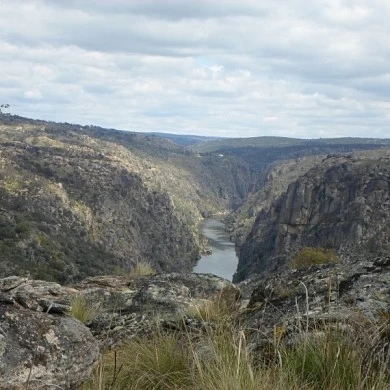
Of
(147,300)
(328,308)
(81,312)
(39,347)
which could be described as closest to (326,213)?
(147,300)

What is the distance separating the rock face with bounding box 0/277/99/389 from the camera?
337 cm

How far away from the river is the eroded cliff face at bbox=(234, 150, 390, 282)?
15.3 ft

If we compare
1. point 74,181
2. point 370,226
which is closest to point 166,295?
point 370,226

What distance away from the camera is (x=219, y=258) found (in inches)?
5600

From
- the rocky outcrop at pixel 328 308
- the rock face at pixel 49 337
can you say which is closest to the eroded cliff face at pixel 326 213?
the rocky outcrop at pixel 328 308

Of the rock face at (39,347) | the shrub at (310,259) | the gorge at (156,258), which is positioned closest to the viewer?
the rock face at (39,347)

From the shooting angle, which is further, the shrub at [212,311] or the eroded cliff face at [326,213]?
the eroded cliff face at [326,213]

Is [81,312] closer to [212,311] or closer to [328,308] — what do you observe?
[212,311]

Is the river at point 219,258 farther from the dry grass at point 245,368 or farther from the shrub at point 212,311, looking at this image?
the dry grass at point 245,368

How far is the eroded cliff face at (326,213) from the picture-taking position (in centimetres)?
9088

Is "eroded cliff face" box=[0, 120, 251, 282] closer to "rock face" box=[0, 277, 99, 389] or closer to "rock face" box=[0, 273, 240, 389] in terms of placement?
"rock face" box=[0, 273, 240, 389]

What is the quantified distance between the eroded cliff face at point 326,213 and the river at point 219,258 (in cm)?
466

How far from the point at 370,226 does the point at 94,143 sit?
12740 cm

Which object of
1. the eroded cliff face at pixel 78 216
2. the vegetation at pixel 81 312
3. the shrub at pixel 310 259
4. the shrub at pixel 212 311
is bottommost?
the eroded cliff face at pixel 78 216
